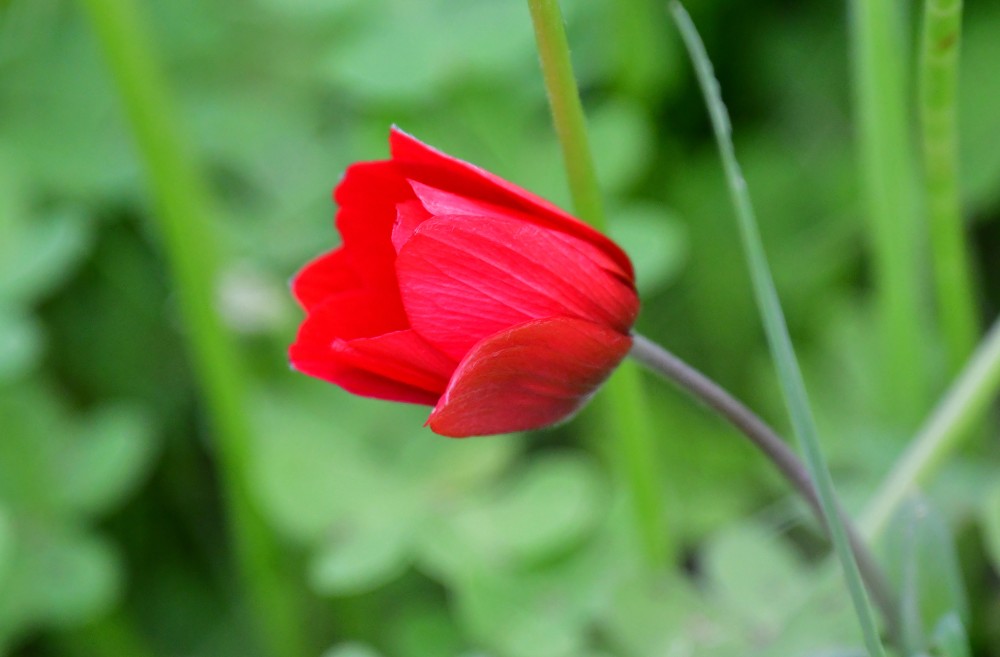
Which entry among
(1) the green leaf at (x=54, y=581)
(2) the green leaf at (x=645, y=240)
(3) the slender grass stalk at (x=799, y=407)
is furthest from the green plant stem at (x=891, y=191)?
(1) the green leaf at (x=54, y=581)

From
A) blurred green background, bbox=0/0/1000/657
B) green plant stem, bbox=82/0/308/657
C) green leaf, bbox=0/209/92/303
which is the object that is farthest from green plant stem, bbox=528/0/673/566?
green leaf, bbox=0/209/92/303

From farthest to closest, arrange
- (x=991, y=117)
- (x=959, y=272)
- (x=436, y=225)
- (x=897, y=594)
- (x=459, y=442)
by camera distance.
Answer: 1. (x=991, y=117)
2. (x=459, y=442)
3. (x=959, y=272)
4. (x=897, y=594)
5. (x=436, y=225)

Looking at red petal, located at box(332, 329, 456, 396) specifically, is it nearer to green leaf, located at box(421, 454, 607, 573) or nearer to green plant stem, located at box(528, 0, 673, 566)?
green plant stem, located at box(528, 0, 673, 566)

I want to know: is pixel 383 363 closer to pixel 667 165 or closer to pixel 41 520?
pixel 41 520

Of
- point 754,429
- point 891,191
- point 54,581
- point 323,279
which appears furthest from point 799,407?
point 54,581

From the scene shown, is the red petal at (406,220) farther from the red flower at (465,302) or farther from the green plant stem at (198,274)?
the green plant stem at (198,274)

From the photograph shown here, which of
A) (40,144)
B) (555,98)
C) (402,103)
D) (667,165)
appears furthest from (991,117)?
(40,144)
